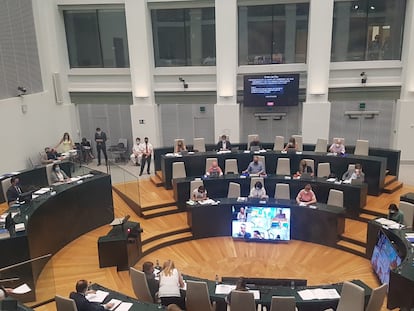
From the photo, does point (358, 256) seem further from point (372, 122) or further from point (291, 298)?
point (372, 122)

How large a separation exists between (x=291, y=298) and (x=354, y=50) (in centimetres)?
1254

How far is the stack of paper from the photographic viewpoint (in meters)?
5.91

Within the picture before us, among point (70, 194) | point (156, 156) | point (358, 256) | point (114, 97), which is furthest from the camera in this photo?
point (114, 97)

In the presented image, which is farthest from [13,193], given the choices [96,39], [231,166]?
[96,39]

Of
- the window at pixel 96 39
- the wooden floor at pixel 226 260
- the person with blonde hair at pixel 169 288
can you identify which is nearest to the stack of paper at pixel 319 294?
the person with blonde hair at pixel 169 288

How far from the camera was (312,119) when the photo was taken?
14.9 meters

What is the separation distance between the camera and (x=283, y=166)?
39.3 feet

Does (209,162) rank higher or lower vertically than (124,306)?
higher

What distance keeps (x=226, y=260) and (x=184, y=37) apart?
1038 cm

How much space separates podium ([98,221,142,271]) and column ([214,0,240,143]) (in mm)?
7728

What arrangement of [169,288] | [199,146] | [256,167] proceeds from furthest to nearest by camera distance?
[199,146], [256,167], [169,288]

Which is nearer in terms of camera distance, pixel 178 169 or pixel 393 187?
pixel 393 187

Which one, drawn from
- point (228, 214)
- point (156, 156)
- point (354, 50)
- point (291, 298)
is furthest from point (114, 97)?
point (291, 298)

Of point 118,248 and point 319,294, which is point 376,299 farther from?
point 118,248
